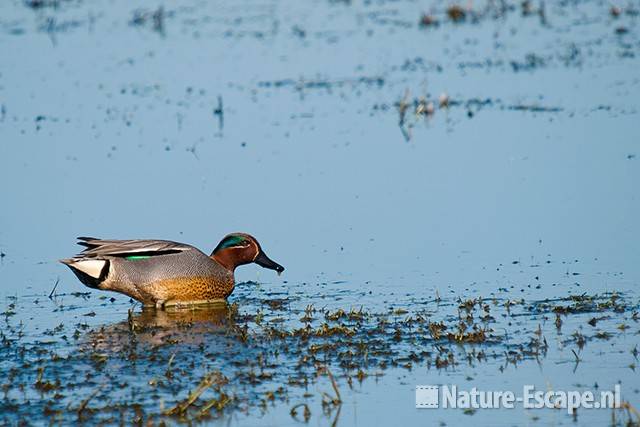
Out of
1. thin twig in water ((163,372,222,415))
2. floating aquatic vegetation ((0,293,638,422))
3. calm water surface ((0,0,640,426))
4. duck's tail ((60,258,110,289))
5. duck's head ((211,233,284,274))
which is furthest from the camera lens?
duck's head ((211,233,284,274))

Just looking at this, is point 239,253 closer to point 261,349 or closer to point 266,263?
point 266,263

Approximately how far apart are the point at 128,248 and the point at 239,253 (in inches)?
31.3

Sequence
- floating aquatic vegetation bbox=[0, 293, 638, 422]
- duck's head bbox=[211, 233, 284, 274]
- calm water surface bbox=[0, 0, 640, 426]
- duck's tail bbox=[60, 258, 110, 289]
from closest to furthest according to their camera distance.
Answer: floating aquatic vegetation bbox=[0, 293, 638, 422], calm water surface bbox=[0, 0, 640, 426], duck's tail bbox=[60, 258, 110, 289], duck's head bbox=[211, 233, 284, 274]

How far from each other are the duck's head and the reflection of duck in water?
34cm

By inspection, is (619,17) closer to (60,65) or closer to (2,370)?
(60,65)

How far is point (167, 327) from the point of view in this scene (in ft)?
27.8

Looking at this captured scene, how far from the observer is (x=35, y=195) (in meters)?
12.4

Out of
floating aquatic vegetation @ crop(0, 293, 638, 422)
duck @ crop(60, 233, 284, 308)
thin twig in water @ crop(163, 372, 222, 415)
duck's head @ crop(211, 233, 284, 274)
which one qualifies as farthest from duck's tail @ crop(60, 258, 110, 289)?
thin twig in water @ crop(163, 372, 222, 415)

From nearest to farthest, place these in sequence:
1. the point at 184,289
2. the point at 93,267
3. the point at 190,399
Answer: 1. the point at 190,399
2. the point at 93,267
3. the point at 184,289

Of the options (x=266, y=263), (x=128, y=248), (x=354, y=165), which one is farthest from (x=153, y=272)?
(x=354, y=165)

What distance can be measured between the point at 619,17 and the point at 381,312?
42.2 feet

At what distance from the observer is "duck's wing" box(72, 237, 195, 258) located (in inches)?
354

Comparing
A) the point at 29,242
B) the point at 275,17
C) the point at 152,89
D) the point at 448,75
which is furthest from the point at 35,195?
the point at 275,17

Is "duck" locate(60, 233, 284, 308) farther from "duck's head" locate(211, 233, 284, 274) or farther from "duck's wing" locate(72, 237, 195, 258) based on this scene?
"duck's head" locate(211, 233, 284, 274)
